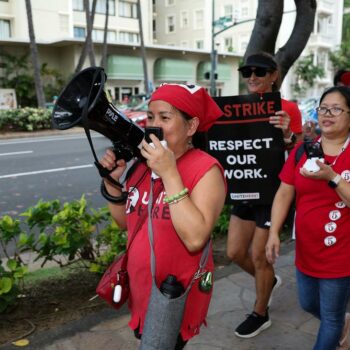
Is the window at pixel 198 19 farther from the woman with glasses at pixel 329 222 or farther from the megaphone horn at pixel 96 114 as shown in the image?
the megaphone horn at pixel 96 114

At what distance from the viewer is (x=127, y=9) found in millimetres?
38844

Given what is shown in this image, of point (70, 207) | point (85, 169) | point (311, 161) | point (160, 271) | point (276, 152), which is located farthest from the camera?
point (85, 169)

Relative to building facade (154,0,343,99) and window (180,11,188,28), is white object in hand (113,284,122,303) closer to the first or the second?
building facade (154,0,343,99)

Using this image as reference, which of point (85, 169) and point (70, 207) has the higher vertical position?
point (70, 207)

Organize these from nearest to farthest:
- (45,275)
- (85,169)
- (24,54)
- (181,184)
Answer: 1. (181,184)
2. (45,275)
3. (85,169)
4. (24,54)

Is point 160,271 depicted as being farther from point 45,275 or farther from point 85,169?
point 85,169

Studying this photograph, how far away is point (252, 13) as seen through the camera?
46000 mm

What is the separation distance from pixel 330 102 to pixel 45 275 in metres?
2.76

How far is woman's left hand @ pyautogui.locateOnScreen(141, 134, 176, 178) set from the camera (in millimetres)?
1454

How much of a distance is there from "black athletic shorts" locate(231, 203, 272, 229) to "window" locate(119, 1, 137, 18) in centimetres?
3817

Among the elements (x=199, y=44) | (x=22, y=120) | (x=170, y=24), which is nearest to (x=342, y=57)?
(x=199, y=44)

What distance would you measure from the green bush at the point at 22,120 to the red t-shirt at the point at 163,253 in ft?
54.7

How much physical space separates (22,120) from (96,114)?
17.0m

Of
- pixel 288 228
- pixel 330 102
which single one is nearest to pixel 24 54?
pixel 288 228
